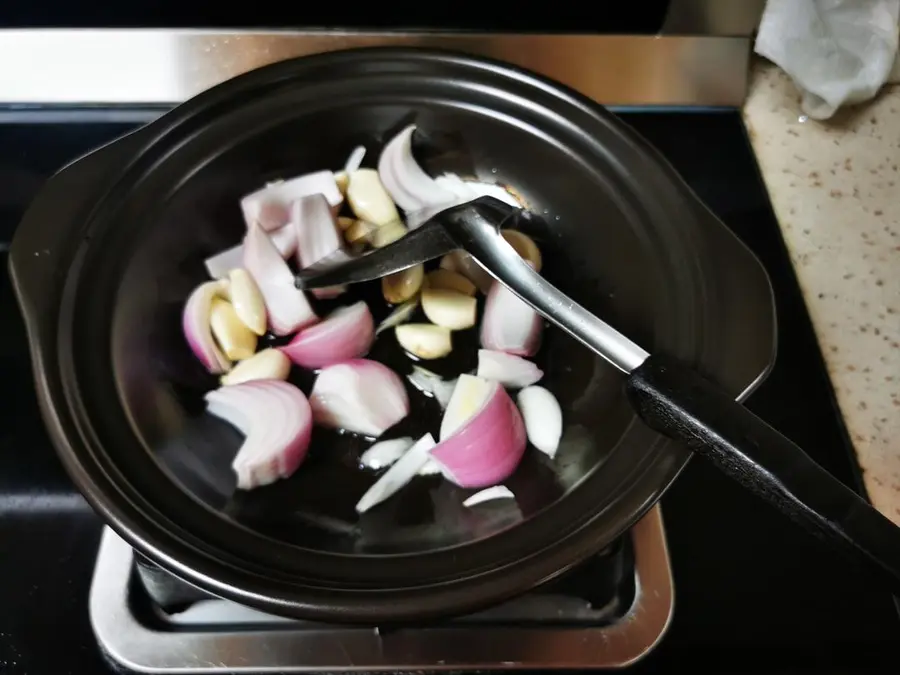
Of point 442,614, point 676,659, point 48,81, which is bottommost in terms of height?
point 676,659

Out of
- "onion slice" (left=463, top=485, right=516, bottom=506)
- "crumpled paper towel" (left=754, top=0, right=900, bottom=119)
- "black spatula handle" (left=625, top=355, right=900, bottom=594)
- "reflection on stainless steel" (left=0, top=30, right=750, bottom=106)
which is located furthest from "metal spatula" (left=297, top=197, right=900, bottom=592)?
"crumpled paper towel" (left=754, top=0, right=900, bottom=119)

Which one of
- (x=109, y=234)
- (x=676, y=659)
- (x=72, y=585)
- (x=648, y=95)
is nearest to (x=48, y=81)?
(x=109, y=234)

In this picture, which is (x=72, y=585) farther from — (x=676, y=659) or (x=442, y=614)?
(x=676, y=659)

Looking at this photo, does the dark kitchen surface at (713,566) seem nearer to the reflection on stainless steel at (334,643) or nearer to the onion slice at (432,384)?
the reflection on stainless steel at (334,643)

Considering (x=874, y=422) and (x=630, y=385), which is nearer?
(x=630, y=385)

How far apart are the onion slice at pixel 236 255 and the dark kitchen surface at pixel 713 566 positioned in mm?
167

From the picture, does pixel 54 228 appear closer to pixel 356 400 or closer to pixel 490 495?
pixel 356 400

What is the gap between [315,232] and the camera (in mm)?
608

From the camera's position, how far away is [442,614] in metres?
0.41

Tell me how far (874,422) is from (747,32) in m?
0.39

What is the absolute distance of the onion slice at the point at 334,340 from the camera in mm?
576

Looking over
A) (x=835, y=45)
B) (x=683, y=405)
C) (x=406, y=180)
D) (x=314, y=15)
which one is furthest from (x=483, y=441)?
(x=835, y=45)

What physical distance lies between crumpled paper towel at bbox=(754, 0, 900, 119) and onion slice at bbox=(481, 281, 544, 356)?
0.40 m

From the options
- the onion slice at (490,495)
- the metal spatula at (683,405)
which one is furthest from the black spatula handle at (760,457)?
the onion slice at (490,495)
